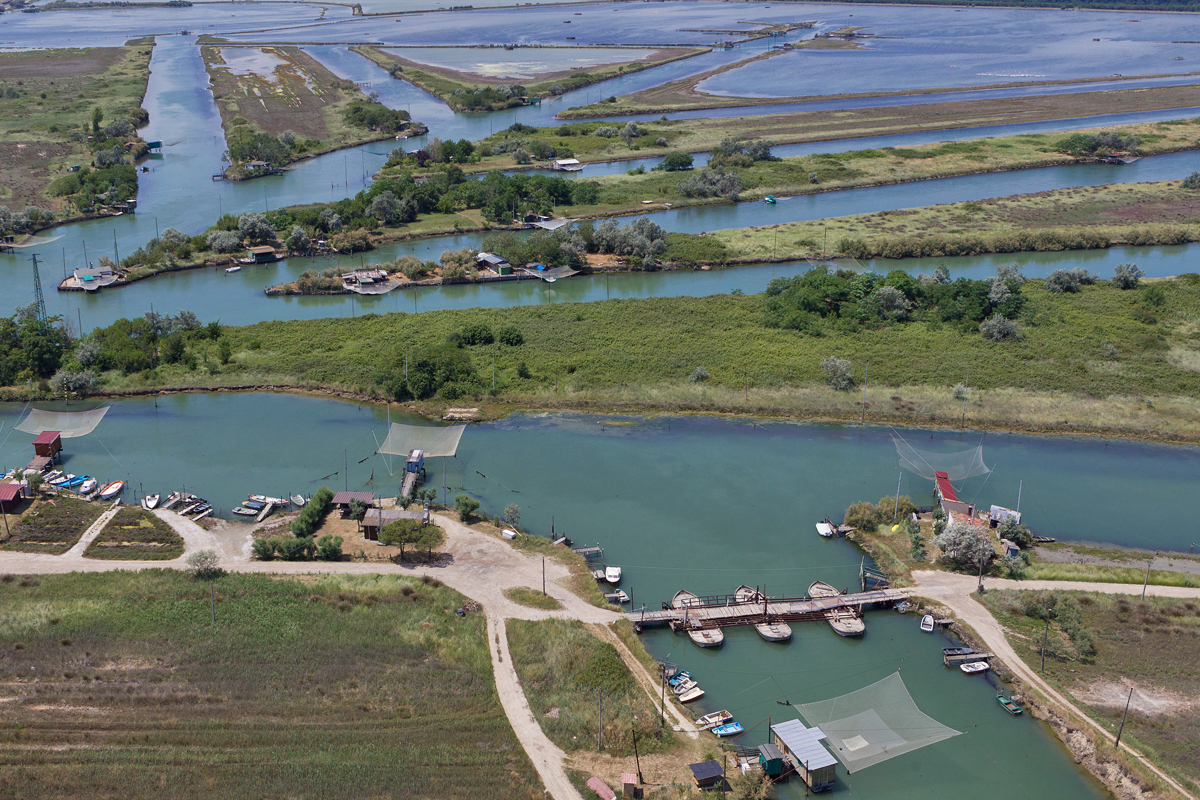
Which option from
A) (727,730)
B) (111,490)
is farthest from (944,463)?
(111,490)

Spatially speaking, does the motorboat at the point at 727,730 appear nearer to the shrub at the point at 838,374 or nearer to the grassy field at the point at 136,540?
the grassy field at the point at 136,540

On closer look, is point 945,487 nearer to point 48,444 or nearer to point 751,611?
point 751,611

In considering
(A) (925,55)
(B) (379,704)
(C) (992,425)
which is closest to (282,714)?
(B) (379,704)

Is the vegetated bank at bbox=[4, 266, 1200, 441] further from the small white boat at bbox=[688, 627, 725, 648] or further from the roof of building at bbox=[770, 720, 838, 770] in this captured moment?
the roof of building at bbox=[770, 720, 838, 770]

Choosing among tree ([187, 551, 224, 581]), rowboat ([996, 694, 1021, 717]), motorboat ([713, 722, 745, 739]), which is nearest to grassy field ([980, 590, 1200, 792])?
rowboat ([996, 694, 1021, 717])

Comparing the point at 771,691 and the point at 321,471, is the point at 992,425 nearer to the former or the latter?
the point at 771,691

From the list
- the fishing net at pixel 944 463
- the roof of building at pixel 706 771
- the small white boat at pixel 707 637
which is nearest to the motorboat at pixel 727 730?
the roof of building at pixel 706 771
